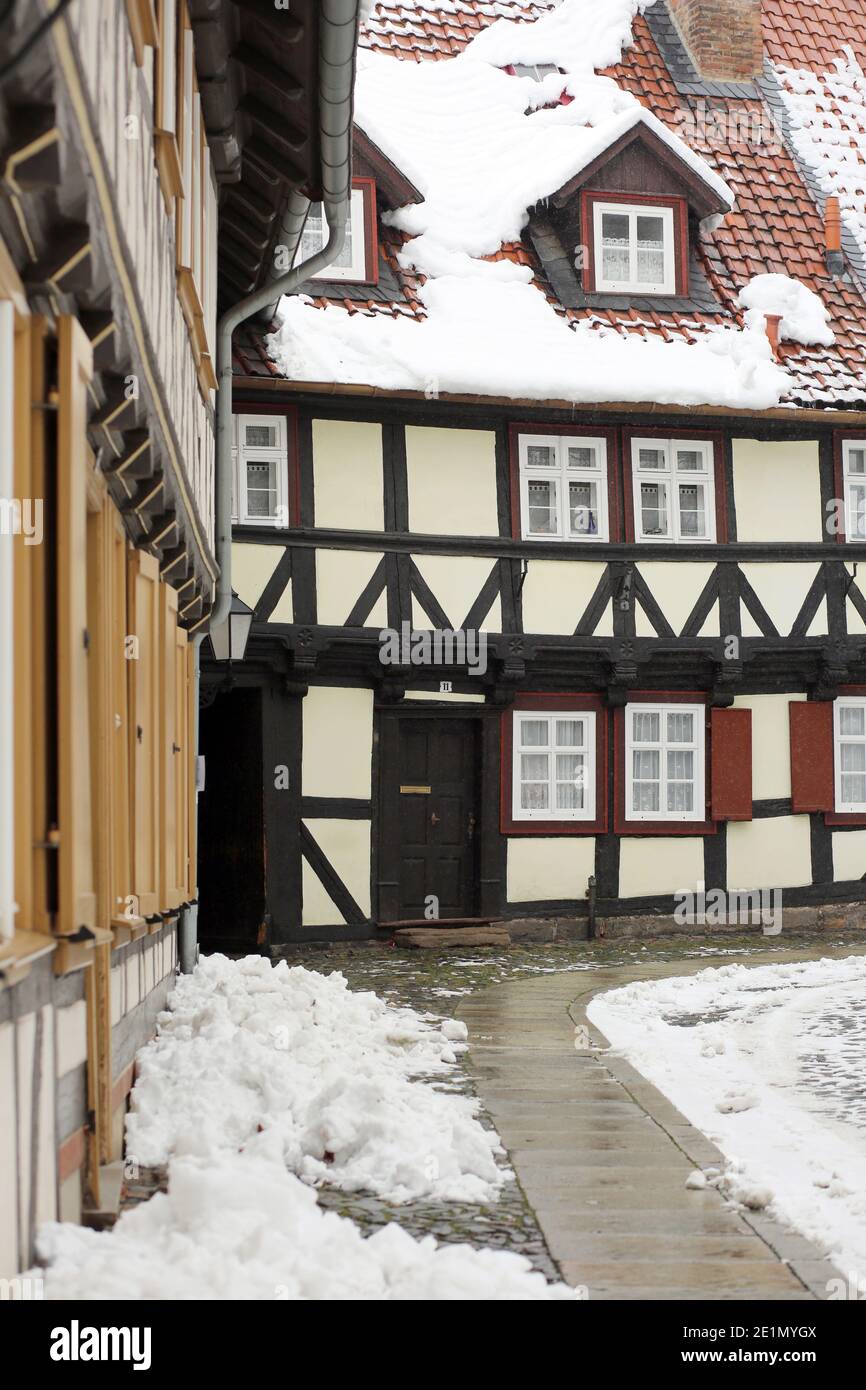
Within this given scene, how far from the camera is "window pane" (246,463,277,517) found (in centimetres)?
1605

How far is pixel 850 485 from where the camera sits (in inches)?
719

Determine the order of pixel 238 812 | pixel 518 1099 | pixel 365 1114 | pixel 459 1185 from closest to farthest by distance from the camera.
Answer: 1. pixel 459 1185
2. pixel 365 1114
3. pixel 518 1099
4. pixel 238 812

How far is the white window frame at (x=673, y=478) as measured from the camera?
57.3ft

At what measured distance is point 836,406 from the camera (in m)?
17.6

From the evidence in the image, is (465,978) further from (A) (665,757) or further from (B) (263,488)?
(B) (263,488)

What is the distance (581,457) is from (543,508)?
2.26ft

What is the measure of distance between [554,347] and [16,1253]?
14.1 m

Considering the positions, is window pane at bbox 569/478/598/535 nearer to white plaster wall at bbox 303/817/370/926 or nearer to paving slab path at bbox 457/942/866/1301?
white plaster wall at bbox 303/817/370/926

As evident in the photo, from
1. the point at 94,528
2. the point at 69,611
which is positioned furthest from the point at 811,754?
the point at 69,611

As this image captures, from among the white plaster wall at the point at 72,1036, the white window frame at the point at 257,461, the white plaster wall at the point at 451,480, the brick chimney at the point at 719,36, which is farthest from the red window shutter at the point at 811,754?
the white plaster wall at the point at 72,1036

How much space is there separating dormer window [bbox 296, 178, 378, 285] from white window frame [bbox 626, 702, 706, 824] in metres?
5.15

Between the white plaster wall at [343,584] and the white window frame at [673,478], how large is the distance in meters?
2.90
